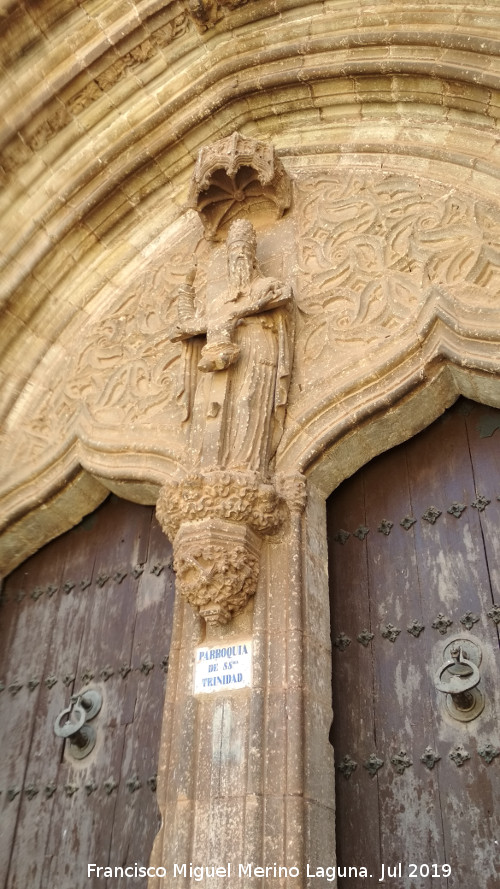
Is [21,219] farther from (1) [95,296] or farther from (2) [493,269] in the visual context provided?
(2) [493,269]

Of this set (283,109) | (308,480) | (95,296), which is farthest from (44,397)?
(283,109)

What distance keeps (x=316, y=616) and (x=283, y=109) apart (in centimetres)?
319

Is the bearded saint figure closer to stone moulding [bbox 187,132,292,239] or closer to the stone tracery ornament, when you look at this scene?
the stone tracery ornament

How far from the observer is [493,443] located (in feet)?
12.3

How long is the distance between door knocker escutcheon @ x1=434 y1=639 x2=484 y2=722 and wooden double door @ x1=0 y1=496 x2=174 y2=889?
136cm

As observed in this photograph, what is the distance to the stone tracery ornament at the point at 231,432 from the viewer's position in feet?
11.1

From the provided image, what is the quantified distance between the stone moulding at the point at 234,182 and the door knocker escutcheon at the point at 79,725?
8.86ft

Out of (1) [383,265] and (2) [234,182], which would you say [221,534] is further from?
(2) [234,182]

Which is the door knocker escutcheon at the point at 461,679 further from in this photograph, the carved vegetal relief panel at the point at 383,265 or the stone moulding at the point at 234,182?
the stone moulding at the point at 234,182

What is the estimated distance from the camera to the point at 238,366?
386 centimetres

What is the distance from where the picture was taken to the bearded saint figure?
3.69 meters

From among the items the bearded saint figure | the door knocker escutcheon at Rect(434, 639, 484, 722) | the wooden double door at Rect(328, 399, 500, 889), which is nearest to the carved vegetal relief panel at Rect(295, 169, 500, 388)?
the bearded saint figure

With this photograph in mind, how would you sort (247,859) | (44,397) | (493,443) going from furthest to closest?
(44,397) → (493,443) → (247,859)

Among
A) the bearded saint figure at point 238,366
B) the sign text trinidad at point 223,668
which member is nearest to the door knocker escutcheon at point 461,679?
the sign text trinidad at point 223,668
